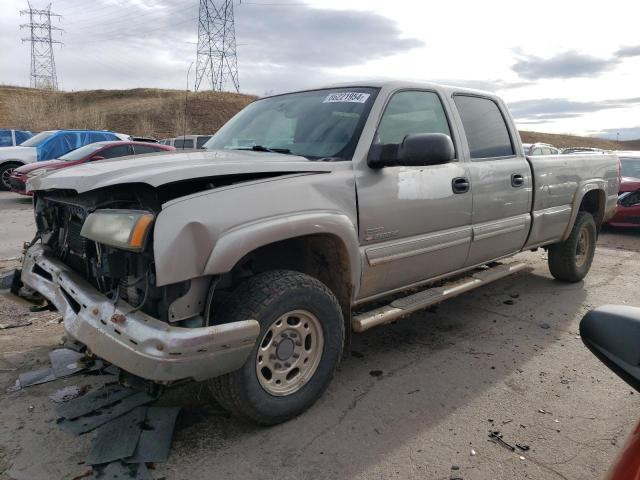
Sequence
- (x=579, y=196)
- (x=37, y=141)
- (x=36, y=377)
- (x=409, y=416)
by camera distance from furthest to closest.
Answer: (x=37, y=141) → (x=579, y=196) → (x=36, y=377) → (x=409, y=416)

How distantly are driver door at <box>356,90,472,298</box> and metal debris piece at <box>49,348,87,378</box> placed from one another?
1.96m

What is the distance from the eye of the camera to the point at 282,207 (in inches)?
103

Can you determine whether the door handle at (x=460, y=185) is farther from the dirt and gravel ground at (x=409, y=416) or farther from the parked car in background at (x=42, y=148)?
the parked car in background at (x=42, y=148)

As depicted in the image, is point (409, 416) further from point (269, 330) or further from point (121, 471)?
point (121, 471)

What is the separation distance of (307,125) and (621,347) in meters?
2.60

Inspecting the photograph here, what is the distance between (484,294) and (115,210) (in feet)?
13.3

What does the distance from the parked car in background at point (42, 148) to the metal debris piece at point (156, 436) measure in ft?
43.9

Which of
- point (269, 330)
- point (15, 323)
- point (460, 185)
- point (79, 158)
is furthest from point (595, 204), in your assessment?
point (79, 158)

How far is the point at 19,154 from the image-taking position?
14.0 m

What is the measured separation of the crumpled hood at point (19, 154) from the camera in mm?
13906

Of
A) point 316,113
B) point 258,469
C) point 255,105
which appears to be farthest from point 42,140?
point 258,469

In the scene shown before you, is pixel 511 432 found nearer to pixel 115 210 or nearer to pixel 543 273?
pixel 115 210

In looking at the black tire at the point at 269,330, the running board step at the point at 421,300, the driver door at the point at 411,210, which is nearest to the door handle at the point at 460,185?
the driver door at the point at 411,210

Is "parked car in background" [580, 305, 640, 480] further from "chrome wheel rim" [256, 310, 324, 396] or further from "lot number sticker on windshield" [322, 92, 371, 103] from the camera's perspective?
"lot number sticker on windshield" [322, 92, 371, 103]
